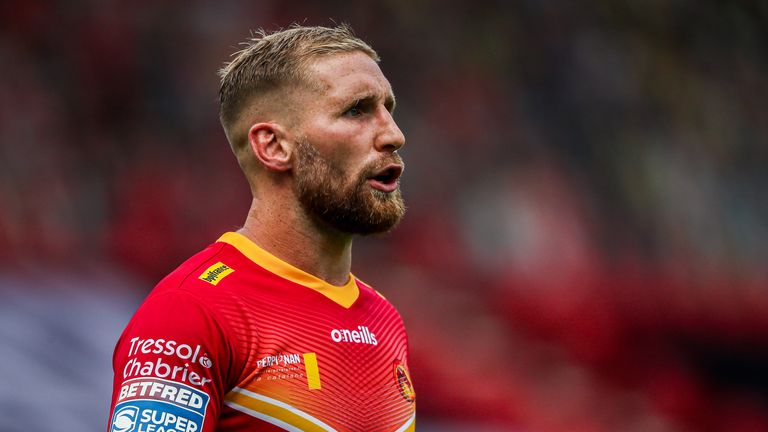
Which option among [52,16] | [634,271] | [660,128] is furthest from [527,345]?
[52,16]

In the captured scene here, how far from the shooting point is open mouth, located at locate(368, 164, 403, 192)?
2.67 m

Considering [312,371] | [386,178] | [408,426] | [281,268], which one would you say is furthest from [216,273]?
[408,426]

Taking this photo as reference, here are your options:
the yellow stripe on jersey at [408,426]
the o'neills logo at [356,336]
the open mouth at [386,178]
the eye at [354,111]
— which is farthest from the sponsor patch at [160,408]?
the eye at [354,111]

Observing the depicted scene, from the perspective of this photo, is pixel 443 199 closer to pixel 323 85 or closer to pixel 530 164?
pixel 530 164

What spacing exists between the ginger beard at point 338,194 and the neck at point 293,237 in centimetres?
4

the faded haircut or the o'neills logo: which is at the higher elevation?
the faded haircut

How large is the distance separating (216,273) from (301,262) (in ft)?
0.90

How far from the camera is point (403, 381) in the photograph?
2777 mm

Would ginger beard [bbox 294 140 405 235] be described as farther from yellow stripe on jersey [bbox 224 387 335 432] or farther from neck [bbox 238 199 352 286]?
yellow stripe on jersey [bbox 224 387 335 432]

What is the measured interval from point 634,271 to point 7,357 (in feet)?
14.8

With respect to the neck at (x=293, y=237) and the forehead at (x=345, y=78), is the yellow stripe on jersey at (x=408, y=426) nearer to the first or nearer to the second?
the neck at (x=293, y=237)

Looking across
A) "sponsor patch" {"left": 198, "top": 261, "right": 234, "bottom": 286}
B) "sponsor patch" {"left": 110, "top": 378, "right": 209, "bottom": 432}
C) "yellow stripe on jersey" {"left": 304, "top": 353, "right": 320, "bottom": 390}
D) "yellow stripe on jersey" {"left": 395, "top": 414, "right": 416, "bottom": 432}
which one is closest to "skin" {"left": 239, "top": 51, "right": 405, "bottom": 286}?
"sponsor patch" {"left": 198, "top": 261, "right": 234, "bottom": 286}

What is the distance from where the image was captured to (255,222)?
273 cm

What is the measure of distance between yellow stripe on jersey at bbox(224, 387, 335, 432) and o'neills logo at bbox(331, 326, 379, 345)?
277mm
